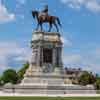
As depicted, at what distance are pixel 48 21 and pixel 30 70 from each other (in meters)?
9.36

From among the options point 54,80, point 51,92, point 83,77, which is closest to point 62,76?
point 54,80

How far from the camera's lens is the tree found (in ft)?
404

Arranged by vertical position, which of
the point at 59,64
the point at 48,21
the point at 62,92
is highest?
the point at 48,21

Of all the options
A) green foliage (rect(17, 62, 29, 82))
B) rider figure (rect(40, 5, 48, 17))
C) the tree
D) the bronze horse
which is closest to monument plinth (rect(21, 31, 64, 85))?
the bronze horse

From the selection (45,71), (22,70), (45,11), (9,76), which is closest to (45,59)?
(45,71)

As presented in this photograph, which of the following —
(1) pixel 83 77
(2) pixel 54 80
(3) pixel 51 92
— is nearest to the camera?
(3) pixel 51 92

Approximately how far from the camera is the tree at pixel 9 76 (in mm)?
123037

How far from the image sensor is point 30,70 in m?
73.3

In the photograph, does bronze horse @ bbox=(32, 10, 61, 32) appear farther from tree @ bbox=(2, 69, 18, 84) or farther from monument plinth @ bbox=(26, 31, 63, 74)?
tree @ bbox=(2, 69, 18, 84)

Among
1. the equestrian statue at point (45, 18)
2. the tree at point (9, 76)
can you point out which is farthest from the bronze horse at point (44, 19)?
the tree at point (9, 76)

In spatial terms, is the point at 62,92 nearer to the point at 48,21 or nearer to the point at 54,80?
the point at 54,80

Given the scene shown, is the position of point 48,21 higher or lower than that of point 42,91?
higher

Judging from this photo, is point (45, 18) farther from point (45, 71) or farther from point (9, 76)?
point (9, 76)

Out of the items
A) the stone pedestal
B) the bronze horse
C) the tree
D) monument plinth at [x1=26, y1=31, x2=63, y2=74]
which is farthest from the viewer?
the tree
